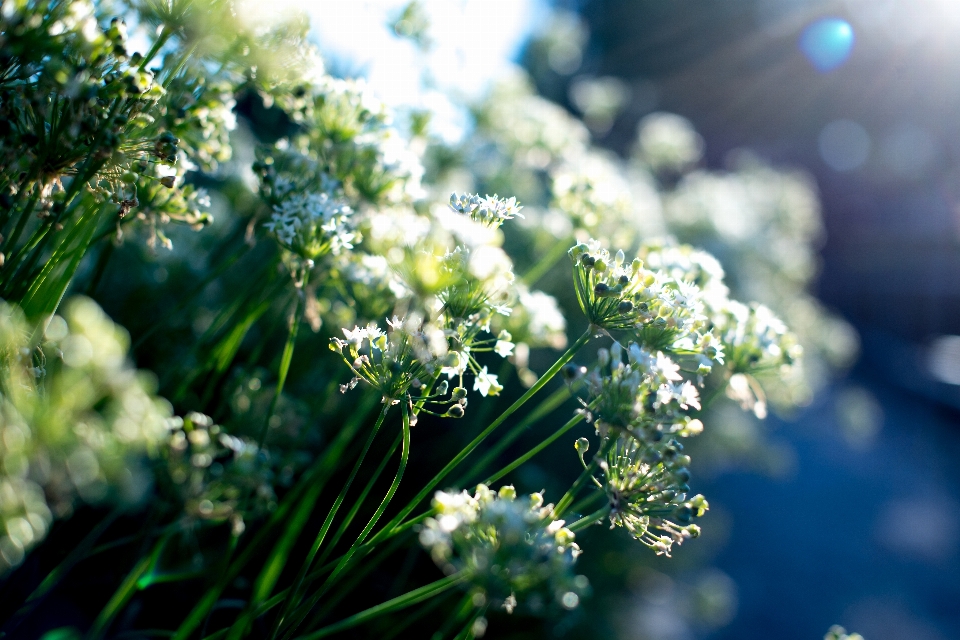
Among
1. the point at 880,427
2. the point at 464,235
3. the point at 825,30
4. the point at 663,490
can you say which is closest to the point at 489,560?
the point at 663,490

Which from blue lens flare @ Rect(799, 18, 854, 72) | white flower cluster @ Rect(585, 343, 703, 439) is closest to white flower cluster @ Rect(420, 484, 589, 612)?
white flower cluster @ Rect(585, 343, 703, 439)

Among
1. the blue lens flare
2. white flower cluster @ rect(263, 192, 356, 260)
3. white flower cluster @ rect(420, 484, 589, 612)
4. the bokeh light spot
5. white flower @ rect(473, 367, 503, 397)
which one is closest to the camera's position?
white flower cluster @ rect(420, 484, 589, 612)

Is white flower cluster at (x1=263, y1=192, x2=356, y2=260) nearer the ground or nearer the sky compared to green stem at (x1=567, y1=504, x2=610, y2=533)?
nearer the sky

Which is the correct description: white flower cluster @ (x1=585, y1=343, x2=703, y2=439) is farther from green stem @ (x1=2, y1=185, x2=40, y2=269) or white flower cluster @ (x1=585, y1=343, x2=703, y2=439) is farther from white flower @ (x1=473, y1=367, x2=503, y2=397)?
green stem @ (x1=2, y1=185, x2=40, y2=269)

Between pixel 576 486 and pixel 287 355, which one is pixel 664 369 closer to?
pixel 576 486

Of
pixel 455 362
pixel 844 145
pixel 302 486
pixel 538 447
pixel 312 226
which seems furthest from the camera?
pixel 844 145

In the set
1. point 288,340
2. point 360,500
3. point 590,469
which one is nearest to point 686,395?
point 590,469
